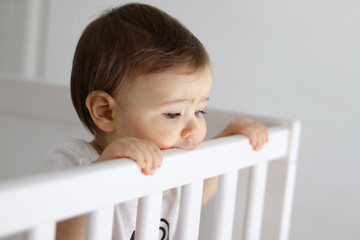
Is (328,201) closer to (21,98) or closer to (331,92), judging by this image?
(331,92)

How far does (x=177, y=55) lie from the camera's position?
0.82 m

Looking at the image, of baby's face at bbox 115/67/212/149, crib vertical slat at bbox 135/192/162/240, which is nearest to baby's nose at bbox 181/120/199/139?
baby's face at bbox 115/67/212/149

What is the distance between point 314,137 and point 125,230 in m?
0.76

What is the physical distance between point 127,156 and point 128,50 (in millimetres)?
241

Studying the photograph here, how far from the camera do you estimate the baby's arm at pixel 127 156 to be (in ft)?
1.93

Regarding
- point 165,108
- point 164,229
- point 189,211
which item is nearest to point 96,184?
point 189,211

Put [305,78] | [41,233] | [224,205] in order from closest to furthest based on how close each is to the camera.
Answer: [41,233], [224,205], [305,78]

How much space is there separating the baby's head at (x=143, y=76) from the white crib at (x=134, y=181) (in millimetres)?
89

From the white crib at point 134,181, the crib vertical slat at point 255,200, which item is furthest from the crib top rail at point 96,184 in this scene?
the crib vertical slat at point 255,200

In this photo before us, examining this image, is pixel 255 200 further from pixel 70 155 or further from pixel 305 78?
pixel 305 78

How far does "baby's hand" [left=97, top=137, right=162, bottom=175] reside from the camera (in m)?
0.58

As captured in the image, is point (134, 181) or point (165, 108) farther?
point (165, 108)

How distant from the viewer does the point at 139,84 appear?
0.81 metres

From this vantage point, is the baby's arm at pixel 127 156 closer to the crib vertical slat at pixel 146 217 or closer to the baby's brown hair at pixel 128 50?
the crib vertical slat at pixel 146 217
